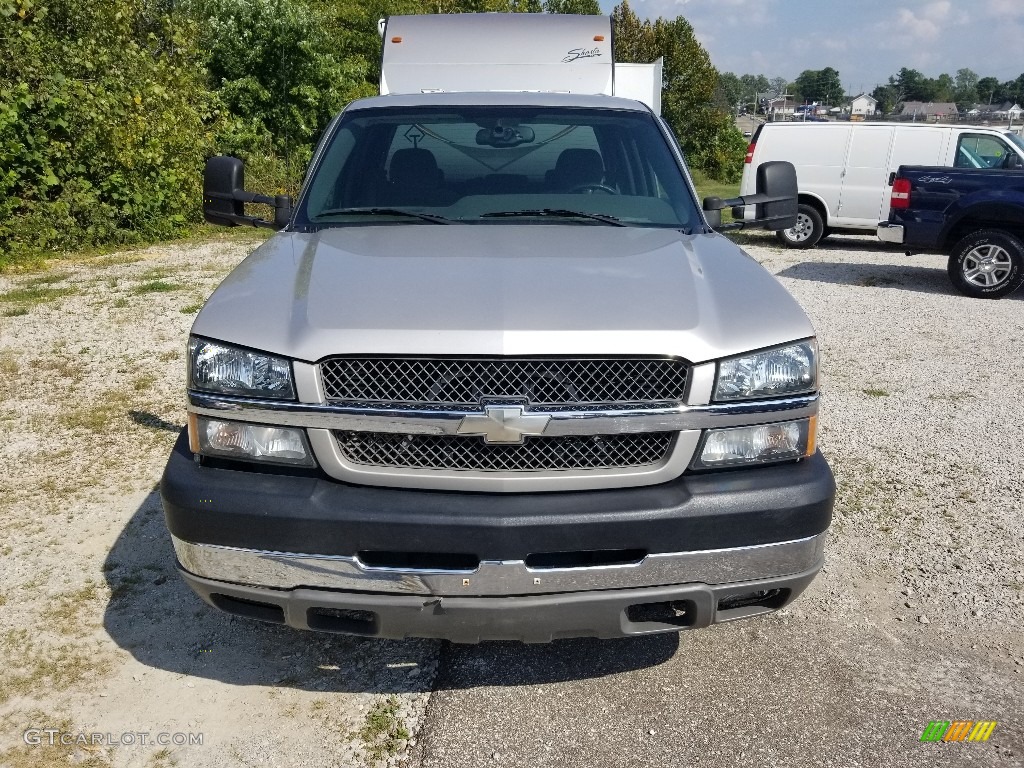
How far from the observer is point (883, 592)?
3.88m

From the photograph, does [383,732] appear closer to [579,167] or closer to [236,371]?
[236,371]

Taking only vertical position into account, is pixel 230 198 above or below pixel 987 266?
above

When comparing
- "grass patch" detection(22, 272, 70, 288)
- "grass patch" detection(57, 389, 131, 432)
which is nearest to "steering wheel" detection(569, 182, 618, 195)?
"grass patch" detection(57, 389, 131, 432)

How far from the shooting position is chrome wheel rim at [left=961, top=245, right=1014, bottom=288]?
10273mm

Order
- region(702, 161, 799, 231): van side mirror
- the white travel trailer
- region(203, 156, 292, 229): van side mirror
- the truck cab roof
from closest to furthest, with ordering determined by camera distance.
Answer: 1. region(203, 156, 292, 229): van side mirror
2. region(702, 161, 799, 231): van side mirror
3. the truck cab roof
4. the white travel trailer

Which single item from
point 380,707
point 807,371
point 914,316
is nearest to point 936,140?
point 914,316

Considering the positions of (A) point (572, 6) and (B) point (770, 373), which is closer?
(B) point (770, 373)

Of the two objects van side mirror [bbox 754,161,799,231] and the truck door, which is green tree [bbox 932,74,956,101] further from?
van side mirror [bbox 754,161,799,231]

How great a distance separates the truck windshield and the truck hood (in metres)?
0.37

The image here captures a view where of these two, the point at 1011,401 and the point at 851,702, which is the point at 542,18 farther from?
the point at 851,702

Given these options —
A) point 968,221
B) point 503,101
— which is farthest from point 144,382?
point 968,221

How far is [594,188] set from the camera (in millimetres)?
4047

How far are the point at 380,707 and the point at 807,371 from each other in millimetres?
1767

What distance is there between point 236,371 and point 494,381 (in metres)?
0.79
